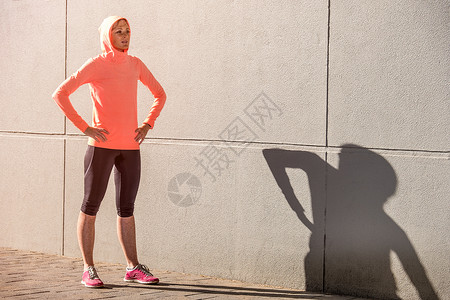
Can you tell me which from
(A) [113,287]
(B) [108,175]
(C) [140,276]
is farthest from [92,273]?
(B) [108,175]

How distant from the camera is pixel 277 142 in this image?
657 centimetres

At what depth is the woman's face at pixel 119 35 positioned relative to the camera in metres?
6.38

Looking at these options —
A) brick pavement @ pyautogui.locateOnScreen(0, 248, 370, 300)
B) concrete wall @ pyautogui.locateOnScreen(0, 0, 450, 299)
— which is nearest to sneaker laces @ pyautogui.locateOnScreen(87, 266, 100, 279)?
brick pavement @ pyautogui.locateOnScreen(0, 248, 370, 300)

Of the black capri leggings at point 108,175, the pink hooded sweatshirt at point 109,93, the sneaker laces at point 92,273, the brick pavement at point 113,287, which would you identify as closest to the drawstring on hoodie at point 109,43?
the pink hooded sweatshirt at point 109,93

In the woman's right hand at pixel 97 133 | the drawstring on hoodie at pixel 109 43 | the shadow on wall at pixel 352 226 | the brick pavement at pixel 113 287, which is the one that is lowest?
the brick pavement at pixel 113 287

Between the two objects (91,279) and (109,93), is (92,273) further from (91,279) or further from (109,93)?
(109,93)

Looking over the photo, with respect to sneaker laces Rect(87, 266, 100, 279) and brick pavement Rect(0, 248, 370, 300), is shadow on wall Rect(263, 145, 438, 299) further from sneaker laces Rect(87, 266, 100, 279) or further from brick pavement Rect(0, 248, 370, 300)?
sneaker laces Rect(87, 266, 100, 279)

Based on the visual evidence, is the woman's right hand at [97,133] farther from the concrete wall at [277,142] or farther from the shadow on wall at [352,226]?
the shadow on wall at [352,226]

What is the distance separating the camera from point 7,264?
7438 millimetres

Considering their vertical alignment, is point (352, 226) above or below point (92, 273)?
above

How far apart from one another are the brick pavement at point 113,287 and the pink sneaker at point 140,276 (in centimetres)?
7

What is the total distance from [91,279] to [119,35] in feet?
6.48

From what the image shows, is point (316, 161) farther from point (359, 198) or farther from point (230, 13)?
point (230, 13)

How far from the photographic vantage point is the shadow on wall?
19.6 ft
